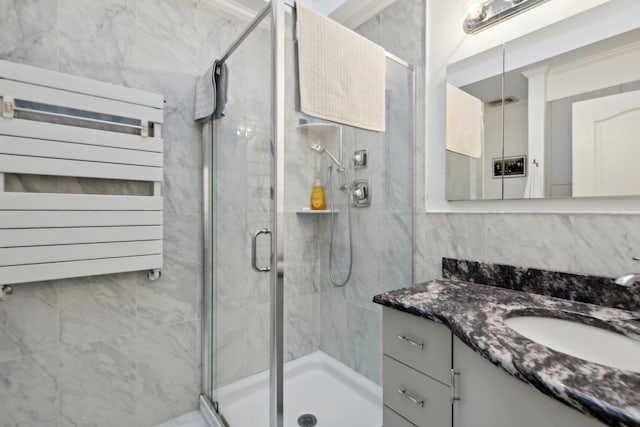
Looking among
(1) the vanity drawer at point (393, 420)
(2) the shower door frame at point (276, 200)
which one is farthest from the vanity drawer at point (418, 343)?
(2) the shower door frame at point (276, 200)

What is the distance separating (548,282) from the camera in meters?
1.17

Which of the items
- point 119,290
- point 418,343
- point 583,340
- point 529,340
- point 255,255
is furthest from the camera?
point 119,290

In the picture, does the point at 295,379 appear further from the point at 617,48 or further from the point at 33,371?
the point at 617,48

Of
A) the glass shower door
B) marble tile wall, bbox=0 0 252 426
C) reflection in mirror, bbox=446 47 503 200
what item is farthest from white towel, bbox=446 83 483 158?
marble tile wall, bbox=0 0 252 426

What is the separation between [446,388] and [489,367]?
235 millimetres

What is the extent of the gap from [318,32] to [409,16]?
0.82 metres

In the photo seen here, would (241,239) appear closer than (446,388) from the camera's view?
No

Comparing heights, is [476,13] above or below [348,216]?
above

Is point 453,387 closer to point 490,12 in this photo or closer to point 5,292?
point 490,12

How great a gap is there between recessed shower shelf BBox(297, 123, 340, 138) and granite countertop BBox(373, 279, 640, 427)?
35.0 inches

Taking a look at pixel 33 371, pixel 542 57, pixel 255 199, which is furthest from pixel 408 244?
pixel 33 371

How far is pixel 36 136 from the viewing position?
4.07 feet

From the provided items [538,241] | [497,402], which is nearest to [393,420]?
[497,402]

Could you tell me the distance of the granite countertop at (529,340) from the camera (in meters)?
0.53
